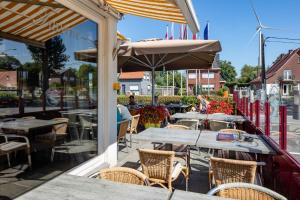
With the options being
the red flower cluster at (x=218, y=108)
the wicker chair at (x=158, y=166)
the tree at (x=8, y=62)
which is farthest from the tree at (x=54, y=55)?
the red flower cluster at (x=218, y=108)

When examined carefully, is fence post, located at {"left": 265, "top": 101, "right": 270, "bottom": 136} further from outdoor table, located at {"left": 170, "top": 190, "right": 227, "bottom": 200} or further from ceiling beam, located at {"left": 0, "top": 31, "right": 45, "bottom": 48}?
ceiling beam, located at {"left": 0, "top": 31, "right": 45, "bottom": 48}

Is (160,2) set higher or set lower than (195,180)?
higher

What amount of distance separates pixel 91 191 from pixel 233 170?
1.59 m

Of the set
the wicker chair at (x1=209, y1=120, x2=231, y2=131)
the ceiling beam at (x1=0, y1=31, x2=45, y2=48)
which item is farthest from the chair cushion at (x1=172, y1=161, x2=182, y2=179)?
the wicker chair at (x1=209, y1=120, x2=231, y2=131)

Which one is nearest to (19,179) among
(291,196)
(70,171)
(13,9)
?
(70,171)

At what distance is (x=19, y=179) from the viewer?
11.4 feet

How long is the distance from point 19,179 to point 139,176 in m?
1.95

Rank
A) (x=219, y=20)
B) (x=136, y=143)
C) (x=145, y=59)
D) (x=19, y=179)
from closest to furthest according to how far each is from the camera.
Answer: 1. (x=19, y=179)
2. (x=136, y=143)
3. (x=145, y=59)
4. (x=219, y=20)

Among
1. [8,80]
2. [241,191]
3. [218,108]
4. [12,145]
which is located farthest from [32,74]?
[218,108]

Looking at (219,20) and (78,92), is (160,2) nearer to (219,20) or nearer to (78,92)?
(78,92)

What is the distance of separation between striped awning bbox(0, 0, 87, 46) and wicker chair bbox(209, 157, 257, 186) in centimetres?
279

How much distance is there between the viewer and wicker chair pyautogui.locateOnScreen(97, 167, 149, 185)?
239cm

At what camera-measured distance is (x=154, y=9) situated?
11.6 feet

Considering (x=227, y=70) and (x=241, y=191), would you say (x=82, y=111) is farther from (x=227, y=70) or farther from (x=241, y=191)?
(x=227, y=70)
